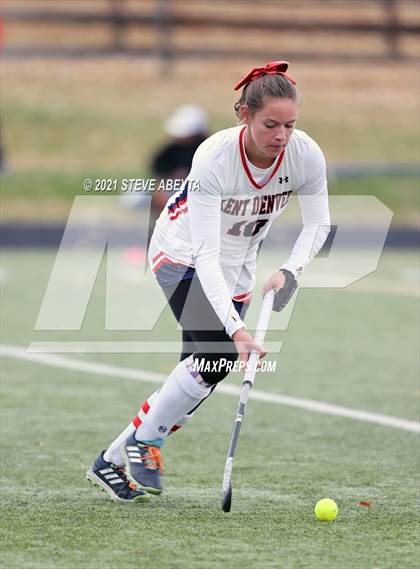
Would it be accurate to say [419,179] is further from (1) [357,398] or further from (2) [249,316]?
(1) [357,398]

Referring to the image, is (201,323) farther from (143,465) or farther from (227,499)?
(227,499)

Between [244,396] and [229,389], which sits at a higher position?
[244,396]

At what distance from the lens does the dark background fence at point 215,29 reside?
26.8 meters

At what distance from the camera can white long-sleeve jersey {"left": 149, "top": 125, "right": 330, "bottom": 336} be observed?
516 centimetres

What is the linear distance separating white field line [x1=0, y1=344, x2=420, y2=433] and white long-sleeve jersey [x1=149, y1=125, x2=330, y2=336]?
1986 millimetres

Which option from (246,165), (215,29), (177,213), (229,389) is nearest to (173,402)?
(177,213)

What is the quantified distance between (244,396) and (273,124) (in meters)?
1.13

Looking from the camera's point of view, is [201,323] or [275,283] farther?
[201,323]

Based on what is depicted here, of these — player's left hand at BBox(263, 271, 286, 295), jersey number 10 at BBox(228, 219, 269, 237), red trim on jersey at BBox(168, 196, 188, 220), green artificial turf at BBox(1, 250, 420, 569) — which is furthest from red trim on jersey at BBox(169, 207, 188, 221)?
green artificial turf at BBox(1, 250, 420, 569)

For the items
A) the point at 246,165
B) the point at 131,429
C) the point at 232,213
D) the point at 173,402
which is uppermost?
the point at 246,165

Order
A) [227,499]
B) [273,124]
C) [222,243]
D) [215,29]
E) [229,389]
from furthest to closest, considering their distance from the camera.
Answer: [215,29] → [229,389] → [222,243] → [227,499] → [273,124]

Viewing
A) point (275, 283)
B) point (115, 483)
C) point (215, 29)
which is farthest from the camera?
point (215, 29)

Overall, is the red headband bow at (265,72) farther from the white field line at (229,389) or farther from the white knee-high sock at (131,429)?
the white field line at (229,389)

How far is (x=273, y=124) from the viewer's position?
499 centimetres
